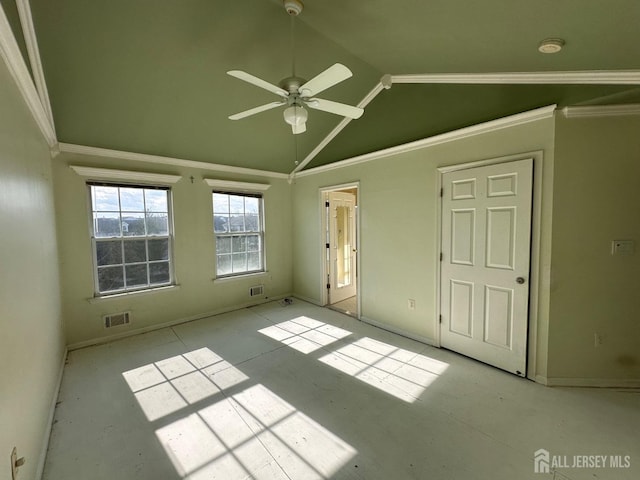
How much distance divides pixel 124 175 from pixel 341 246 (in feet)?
11.5

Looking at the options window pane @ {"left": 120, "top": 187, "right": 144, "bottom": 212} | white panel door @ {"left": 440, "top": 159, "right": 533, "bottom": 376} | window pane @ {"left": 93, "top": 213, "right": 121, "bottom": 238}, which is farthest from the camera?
window pane @ {"left": 120, "top": 187, "right": 144, "bottom": 212}

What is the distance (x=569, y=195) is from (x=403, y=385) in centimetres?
217

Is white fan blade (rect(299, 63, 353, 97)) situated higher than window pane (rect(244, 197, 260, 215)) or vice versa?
white fan blade (rect(299, 63, 353, 97))

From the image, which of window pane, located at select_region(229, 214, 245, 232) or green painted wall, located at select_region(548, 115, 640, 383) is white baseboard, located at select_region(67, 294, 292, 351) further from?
A: green painted wall, located at select_region(548, 115, 640, 383)

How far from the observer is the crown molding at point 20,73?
1438 millimetres

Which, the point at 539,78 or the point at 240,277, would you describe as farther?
the point at 240,277

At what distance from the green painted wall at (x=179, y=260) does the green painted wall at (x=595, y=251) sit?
393 centimetres

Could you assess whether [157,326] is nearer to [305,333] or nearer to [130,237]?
[130,237]

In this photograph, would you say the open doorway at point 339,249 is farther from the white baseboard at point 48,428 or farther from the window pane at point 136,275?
the white baseboard at point 48,428

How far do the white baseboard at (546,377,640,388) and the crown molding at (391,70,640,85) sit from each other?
2405mm

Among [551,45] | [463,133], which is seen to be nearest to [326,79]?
A: [551,45]

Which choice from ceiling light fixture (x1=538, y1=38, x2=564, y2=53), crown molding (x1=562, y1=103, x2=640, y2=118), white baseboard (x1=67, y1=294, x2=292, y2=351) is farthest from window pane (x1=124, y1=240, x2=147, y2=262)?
crown molding (x1=562, y1=103, x2=640, y2=118)

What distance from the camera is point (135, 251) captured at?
143 inches

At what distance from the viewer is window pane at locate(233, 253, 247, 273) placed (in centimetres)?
461
